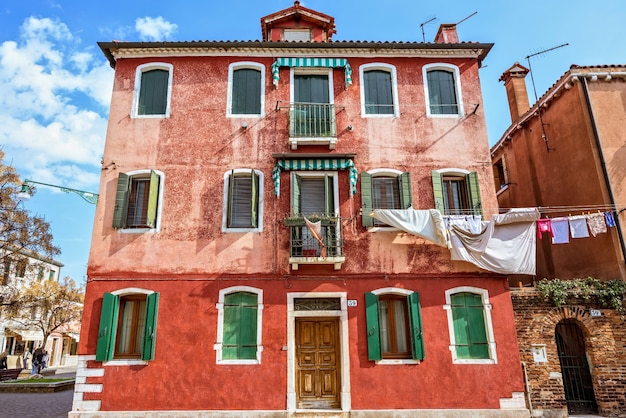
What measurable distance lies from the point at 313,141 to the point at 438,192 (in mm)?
4233

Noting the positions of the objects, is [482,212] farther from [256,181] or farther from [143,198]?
[143,198]

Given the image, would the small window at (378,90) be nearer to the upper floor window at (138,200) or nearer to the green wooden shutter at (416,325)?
the green wooden shutter at (416,325)

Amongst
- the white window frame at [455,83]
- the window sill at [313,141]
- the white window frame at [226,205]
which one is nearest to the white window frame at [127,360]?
the white window frame at [226,205]

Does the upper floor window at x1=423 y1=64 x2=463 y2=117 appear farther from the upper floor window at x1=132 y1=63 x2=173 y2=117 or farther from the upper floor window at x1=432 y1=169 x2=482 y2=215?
the upper floor window at x1=132 y1=63 x2=173 y2=117

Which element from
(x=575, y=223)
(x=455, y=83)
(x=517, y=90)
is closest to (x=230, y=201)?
(x=455, y=83)

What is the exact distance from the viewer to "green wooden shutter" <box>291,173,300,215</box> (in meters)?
13.4

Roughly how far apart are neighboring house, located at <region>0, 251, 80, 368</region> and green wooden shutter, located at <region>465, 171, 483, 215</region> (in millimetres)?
19992

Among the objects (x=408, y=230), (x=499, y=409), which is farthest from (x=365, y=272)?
(x=499, y=409)

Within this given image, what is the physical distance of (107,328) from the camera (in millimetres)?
12359

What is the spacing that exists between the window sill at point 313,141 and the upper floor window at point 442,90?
138 inches

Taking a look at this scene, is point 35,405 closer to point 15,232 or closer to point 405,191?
point 15,232

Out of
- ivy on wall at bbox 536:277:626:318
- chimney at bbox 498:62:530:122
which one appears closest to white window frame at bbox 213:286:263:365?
ivy on wall at bbox 536:277:626:318

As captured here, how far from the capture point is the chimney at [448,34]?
15922mm

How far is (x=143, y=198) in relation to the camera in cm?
1385
